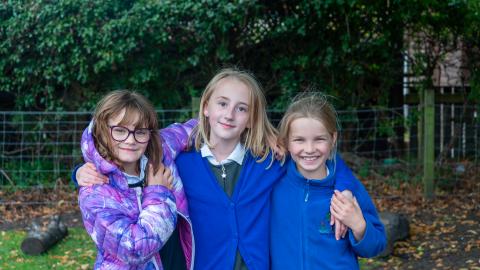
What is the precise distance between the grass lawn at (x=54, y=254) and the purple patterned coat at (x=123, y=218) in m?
3.15

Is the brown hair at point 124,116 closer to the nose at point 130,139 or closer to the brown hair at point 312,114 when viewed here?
the nose at point 130,139

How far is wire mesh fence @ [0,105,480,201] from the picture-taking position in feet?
27.3

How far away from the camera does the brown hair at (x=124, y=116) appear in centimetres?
276

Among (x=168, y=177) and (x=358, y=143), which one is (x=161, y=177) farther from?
(x=358, y=143)

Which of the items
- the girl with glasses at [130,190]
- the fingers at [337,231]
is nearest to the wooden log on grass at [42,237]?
the girl with glasses at [130,190]

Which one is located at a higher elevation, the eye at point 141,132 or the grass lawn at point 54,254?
the eye at point 141,132

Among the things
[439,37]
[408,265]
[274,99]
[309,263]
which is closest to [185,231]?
[309,263]

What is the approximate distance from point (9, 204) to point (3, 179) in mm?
761

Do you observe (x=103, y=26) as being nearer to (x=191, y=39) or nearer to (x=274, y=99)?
(x=191, y=39)

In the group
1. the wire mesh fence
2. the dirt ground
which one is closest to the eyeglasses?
the dirt ground

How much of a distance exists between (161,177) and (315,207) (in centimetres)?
69

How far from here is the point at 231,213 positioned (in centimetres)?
290

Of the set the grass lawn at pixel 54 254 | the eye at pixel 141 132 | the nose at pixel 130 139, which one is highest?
the eye at pixel 141 132

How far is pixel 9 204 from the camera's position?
7664mm
